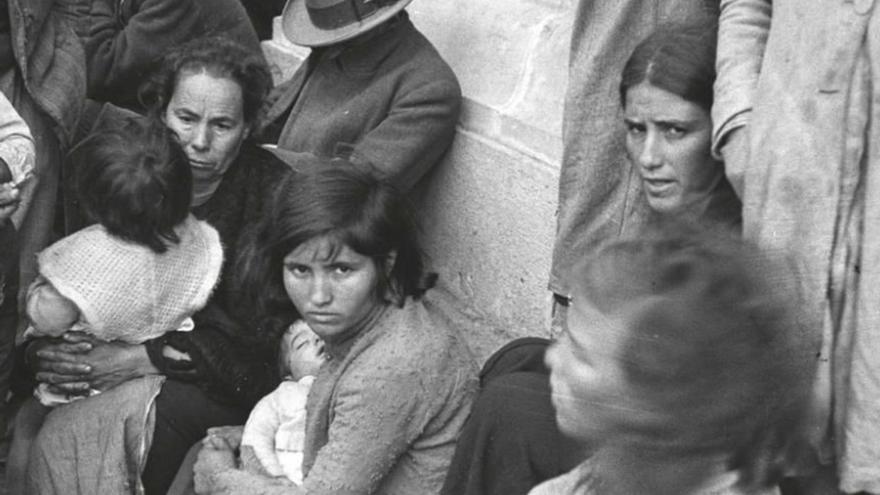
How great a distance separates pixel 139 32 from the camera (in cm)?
502

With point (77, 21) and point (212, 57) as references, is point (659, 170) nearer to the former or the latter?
point (212, 57)

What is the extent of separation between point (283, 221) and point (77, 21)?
2.09 meters

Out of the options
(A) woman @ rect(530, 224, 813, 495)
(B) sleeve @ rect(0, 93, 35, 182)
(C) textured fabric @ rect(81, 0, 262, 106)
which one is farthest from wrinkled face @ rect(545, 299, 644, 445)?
(C) textured fabric @ rect(81, 0, 262, 106)

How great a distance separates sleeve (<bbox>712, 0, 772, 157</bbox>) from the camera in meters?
2.80

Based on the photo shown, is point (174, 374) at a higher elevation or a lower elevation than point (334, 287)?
lower

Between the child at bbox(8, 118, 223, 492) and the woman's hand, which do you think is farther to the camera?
the woman's hand

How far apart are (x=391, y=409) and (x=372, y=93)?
132 cm

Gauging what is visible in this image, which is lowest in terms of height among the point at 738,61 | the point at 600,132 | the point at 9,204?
the point at 9,204

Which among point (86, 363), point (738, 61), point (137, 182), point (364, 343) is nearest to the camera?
point (738, 61)

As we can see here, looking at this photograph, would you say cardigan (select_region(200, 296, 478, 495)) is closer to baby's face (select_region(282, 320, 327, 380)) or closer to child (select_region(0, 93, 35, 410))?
baby's face (select_region(282, 320, 327, 380))

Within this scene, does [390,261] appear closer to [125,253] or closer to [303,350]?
[303,350]

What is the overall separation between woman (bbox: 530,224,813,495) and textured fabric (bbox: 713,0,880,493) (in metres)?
0.53

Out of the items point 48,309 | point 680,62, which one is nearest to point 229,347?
point 48,309

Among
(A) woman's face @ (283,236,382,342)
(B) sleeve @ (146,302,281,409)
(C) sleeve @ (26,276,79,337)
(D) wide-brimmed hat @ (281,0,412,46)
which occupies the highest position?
(D) wide-brimmed hat @ (281,0,412,46)
